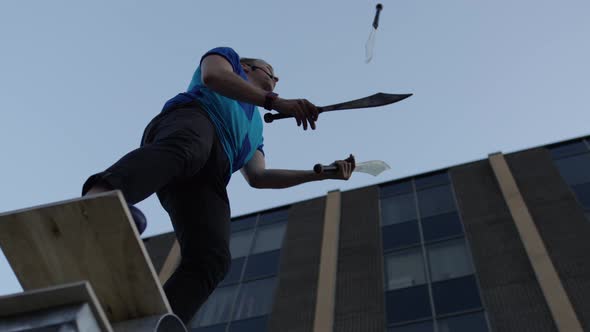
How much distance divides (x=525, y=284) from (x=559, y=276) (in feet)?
2.17

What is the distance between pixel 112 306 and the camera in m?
1.66

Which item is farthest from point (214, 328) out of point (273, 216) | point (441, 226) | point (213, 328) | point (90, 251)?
point (90, 251)

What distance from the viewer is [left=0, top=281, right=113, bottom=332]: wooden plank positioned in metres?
1.31

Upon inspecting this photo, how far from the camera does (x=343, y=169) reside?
110 inches

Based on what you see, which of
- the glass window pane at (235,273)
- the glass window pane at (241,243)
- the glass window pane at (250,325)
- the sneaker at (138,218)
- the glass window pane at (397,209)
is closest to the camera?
the sneaker at (138,218)

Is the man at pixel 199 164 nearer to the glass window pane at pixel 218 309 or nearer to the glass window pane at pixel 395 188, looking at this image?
the glass window pane at pixel 218 309

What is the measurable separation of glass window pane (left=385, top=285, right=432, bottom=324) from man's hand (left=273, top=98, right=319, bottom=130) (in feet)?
36.6

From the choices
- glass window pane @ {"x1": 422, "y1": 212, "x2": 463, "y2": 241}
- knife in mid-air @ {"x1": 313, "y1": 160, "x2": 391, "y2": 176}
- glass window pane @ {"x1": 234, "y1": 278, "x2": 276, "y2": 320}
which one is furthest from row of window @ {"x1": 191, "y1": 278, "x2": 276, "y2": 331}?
knife in mid-air @ {"x1": 313, "y1": 160, "x2": 391, "y2": 176}

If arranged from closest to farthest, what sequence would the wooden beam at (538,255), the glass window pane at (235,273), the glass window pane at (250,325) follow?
the wooden beam at (538,255), the glass window pane at (250,325), the glass window pane at (235,273)

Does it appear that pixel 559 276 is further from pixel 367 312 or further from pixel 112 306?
pixel 112 306

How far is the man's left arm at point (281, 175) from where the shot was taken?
2.81 metres

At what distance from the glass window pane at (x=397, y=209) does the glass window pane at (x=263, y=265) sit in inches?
119

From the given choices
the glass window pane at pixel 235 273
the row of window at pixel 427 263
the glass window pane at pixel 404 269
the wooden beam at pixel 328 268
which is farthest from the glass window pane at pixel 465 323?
the glass window pane at pixel 235 273

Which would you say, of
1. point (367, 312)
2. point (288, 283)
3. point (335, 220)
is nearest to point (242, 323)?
point (288, 283)
